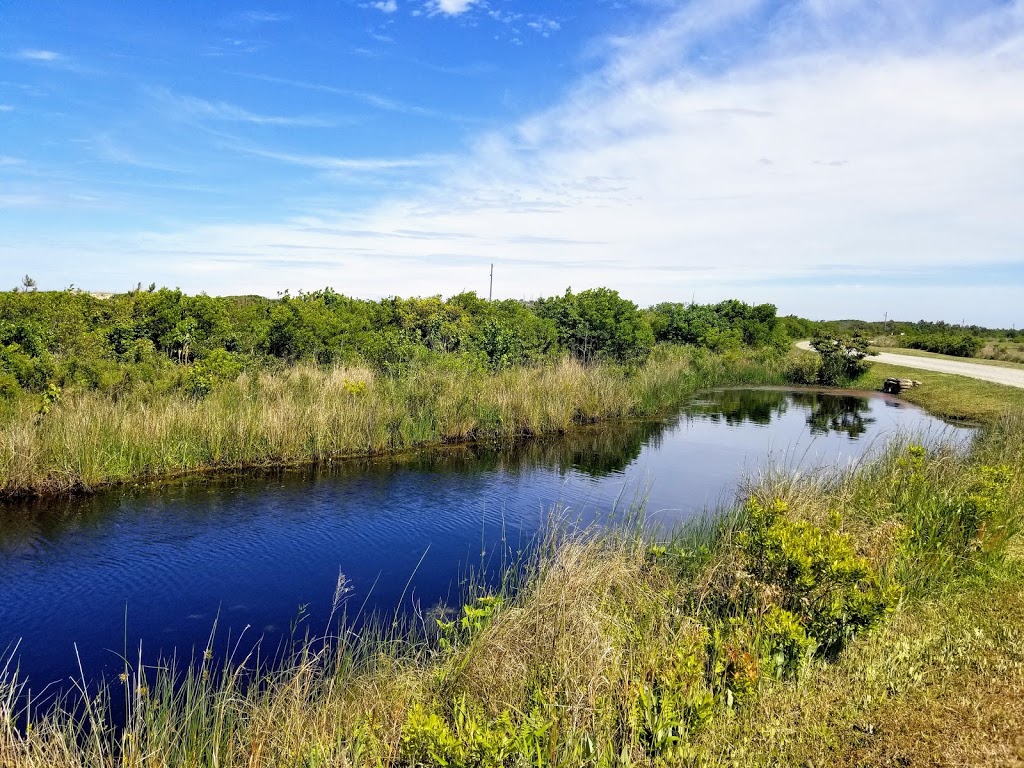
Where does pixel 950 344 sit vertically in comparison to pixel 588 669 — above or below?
above

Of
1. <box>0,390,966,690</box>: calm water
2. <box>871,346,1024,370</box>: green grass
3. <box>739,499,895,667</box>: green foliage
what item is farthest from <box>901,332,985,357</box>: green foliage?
<box>739,499,895,667</box>: green foliage

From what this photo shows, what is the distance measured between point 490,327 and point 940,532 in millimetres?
13791

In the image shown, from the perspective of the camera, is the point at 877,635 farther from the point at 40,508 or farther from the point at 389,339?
the point at 389,339

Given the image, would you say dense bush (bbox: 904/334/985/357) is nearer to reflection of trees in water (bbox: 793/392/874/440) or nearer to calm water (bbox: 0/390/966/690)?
reflection of trees in water (bbox: 793/392/874/440)

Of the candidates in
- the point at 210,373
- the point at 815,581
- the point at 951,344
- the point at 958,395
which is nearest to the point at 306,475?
the point at 210,373

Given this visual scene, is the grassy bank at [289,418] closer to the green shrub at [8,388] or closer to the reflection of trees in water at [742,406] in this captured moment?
the green shrub at [8,388]

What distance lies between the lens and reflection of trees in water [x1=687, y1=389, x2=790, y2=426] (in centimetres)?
1963

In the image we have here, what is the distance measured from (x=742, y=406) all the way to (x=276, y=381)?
50.3ft

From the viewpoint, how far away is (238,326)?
1666 centimetres

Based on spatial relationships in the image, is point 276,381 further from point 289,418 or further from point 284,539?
point 284,539

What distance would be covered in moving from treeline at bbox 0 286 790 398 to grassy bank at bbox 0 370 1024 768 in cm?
805

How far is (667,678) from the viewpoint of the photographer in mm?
3789

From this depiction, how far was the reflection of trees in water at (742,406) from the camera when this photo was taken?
19.6 m

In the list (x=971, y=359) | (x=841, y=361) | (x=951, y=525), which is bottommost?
(x=951, y=525)
